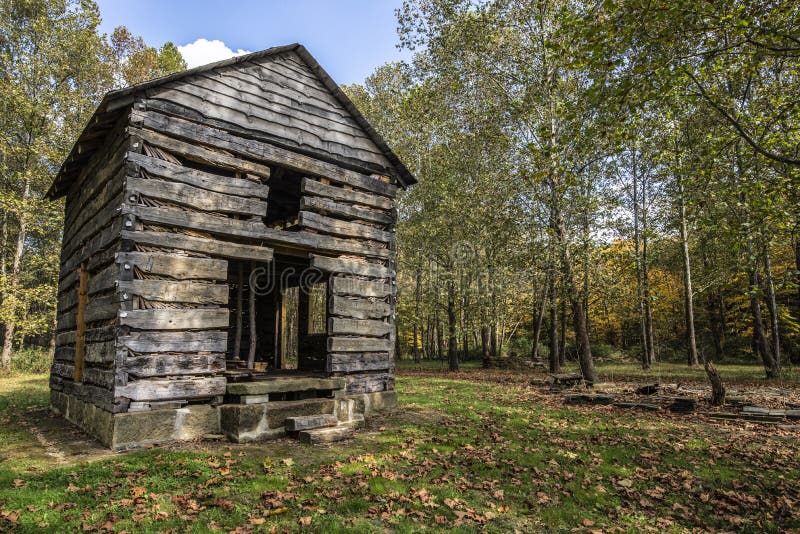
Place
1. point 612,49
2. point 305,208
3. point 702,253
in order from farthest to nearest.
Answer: point 702,253 < point 305,208 < point 612,49

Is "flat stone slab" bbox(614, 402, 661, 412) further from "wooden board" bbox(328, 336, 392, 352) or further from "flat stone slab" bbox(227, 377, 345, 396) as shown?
"flat stone slab" bbox(227, 377, 345, 396)

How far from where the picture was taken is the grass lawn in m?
4.95

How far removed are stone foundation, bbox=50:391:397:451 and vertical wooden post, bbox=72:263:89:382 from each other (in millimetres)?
627

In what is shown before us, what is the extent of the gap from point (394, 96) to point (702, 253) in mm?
22576

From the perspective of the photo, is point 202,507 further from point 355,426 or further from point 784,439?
point 784,439

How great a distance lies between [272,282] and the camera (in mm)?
13562

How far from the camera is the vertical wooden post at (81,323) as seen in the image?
9.44m

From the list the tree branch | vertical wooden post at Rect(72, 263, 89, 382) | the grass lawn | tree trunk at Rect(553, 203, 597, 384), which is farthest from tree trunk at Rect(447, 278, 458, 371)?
vertical wooden post at Rect(72, 263, 89, 382)

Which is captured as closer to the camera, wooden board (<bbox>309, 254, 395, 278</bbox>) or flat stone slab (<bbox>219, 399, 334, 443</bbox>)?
flat stone slab (<bbox>219, 399, 334, 443</bbox>)

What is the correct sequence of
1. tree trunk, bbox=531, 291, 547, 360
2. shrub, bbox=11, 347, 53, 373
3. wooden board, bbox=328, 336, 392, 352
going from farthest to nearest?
tree trunk, bbox=531, 291, 547, 360 → shrub, bbox=11, 347, 53, 373 → wooden board, bbox=328, 336, 392, 352

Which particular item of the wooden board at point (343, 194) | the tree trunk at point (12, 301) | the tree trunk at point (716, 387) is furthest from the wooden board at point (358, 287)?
the tree trunk at point (12, 301)

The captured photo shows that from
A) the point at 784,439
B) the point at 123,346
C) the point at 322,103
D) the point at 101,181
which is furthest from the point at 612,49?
the point at 101,181

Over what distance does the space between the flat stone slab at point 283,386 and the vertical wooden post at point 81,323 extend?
4.05 meters

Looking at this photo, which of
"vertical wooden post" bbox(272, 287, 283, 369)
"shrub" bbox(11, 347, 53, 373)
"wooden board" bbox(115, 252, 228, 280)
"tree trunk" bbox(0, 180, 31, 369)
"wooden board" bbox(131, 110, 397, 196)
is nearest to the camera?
"wooden board" bbox(115, 252, 228, 280)
